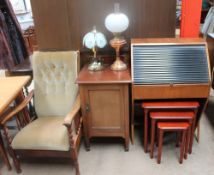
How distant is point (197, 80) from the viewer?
1.88 meters

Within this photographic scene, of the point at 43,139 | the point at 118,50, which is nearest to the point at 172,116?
the point at 118,50

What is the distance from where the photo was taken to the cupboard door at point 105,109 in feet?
6.49

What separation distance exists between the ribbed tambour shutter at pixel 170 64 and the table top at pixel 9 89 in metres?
1.07

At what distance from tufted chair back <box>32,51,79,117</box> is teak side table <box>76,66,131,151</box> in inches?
6.9

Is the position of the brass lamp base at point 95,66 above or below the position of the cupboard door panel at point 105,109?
above

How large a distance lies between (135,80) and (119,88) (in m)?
0.16

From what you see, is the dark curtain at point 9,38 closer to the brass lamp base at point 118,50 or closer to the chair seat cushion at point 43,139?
the chair seat cushion at point 43,139

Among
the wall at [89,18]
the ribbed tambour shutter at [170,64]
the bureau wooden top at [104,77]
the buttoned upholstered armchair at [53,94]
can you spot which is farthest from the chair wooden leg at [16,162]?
the ribbed tambour shutter at [170,64]

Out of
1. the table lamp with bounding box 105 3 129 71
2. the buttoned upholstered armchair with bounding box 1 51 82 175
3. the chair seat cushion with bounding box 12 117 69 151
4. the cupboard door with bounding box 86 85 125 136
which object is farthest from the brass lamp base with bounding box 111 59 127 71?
the chair seat cushion with bounding box 12 117 69 151

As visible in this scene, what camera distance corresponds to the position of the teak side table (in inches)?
76.2

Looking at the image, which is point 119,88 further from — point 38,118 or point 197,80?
point 38,118

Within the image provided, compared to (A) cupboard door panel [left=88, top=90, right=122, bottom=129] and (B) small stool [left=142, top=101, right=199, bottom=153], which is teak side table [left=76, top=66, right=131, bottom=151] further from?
(B) small stool [left=142, top=101, right=199, bottom=153]

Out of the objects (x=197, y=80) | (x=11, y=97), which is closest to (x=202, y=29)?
(x=197, y=80)

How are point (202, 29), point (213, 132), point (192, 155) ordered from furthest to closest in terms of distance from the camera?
point (202, 29) < point (213, 132) < point (192, 155)
